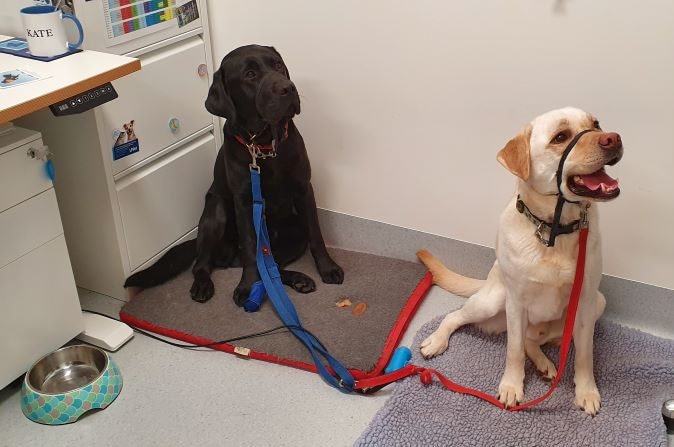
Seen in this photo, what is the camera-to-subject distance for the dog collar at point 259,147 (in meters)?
2.06

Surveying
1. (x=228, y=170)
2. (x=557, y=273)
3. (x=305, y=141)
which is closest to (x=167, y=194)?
(x=228, y=170)

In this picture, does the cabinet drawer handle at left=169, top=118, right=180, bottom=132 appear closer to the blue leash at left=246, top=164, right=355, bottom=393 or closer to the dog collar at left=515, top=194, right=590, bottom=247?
the blue leash at left=246, top=164, right=355, bottom=393

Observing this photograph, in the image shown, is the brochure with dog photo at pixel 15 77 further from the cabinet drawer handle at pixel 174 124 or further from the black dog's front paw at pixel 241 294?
the black dog's front paw at pixel 241 294

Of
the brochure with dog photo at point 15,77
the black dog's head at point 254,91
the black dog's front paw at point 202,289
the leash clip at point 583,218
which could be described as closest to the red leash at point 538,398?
the leash clip at point 583,218

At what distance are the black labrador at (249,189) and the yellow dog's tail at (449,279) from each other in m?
0.30

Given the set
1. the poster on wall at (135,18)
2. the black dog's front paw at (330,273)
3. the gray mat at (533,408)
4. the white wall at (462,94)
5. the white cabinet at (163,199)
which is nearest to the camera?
the gray mat at (533,408)

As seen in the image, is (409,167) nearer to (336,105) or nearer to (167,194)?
(336,105)

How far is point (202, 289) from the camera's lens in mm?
2242

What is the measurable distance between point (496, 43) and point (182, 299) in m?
1.28

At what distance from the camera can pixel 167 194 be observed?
2.30 m

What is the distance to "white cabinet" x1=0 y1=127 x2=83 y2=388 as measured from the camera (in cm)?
171

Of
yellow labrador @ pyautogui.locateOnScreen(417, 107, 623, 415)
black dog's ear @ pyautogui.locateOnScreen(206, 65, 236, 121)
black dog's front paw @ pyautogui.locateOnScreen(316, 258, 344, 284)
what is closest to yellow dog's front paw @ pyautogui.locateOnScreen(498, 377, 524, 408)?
yellow labrador @ pyautogui.locateOnScreen(417, 107, 623, 415)

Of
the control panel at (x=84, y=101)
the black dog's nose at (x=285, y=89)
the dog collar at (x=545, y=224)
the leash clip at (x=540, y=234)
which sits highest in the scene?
the control panel at (x=84, y=101)

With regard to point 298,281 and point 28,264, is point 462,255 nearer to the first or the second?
point 298,281
